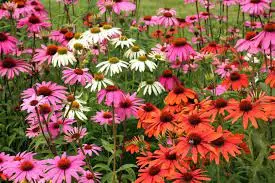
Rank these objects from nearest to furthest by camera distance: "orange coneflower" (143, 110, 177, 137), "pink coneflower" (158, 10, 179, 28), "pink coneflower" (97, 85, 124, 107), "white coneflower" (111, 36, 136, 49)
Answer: "orange coneflower" (143, 110, 177, 137), "pink coneflower" (97, 85, 124, 107), "white coneflower" (111, 36, 136, 49), "pink coneflower" (158, 10, 179, 28)

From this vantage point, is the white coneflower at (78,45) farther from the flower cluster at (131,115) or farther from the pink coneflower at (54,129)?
the pink coneflower at (54,129)

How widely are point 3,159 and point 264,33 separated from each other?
132cm

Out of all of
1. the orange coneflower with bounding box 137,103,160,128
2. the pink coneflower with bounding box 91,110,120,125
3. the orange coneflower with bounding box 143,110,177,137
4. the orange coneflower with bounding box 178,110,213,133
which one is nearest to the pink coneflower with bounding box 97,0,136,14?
the pink coneflower with bounding box 91,110,120,125

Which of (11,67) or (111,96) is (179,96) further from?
(11,67)

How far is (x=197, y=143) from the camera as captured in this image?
1833 mm

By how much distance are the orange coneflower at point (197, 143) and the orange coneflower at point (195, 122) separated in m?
0.10

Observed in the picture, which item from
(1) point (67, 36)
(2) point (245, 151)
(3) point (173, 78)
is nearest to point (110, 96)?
(2) point (245, 151)

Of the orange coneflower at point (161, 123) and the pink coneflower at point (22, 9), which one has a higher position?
the pink coneflower at point (22, 9)

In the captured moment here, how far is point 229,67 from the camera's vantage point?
3.51 metres

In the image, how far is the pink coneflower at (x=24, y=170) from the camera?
204 centimetres

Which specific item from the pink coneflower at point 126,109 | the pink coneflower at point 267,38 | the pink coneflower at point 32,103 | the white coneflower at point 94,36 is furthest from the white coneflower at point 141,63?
the pink coneflower at point 32,103

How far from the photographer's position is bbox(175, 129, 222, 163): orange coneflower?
5.89ft

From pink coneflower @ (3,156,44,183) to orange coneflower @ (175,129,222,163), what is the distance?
0.58 meters

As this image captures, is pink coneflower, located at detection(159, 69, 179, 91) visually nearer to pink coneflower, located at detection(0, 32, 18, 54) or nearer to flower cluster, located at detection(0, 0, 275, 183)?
flower cluster, located at detection(0, 0, 275, 183)
